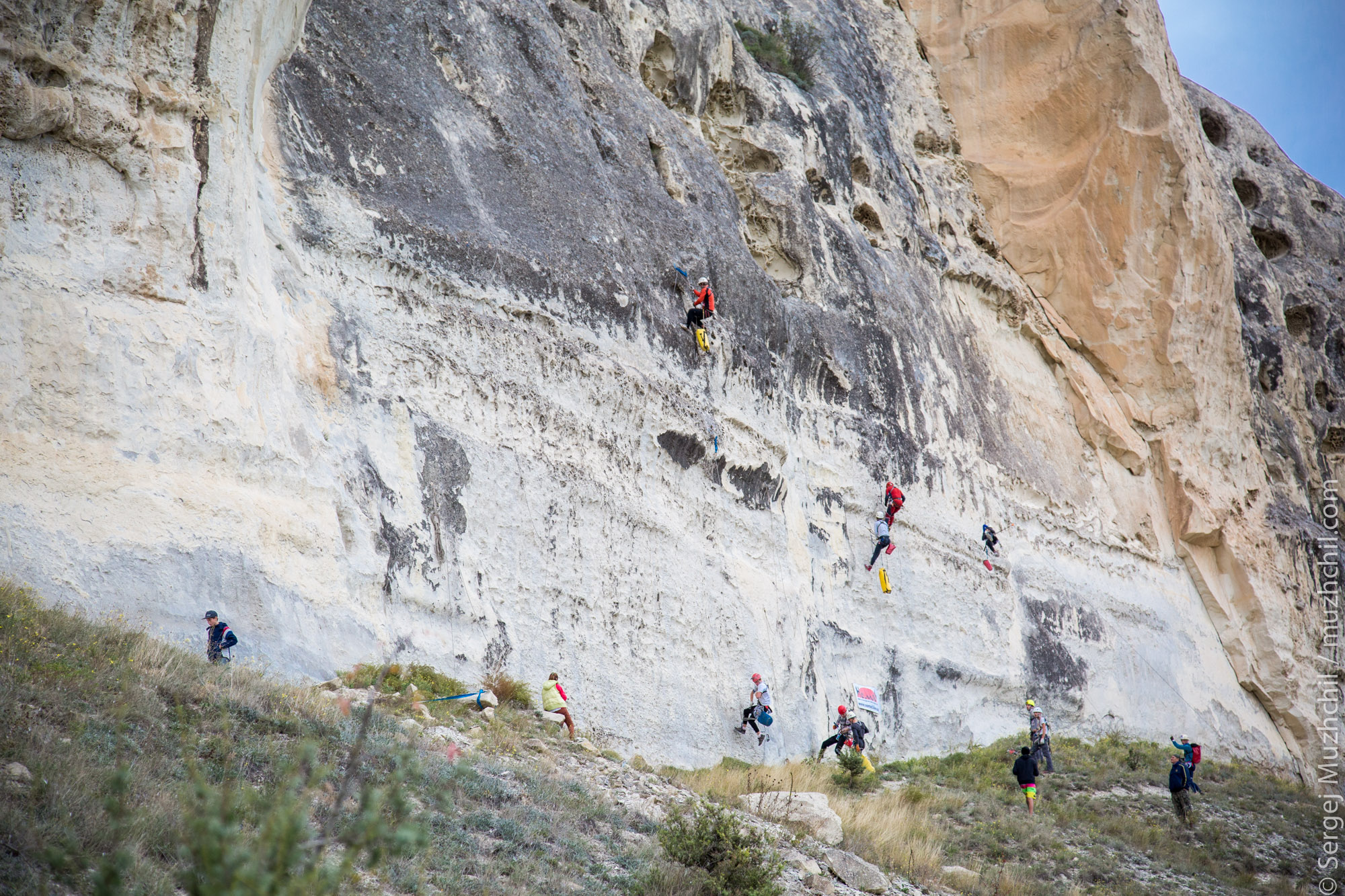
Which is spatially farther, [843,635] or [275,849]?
[843,635]

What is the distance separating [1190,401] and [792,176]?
13.6m

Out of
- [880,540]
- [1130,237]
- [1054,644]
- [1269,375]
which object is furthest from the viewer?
[1269,375]

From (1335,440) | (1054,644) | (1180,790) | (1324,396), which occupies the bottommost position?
(1180,790)

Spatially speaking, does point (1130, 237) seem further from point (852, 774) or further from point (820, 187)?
point (852, 774)

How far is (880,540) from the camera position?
17.1 metres

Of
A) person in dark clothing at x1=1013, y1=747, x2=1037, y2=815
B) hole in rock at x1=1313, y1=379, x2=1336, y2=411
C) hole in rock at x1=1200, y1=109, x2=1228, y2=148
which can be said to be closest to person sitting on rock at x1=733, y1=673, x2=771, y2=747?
person in dark clothing at x1=1013, y1=747, x2=1037, y2=815

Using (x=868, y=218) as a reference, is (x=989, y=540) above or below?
below

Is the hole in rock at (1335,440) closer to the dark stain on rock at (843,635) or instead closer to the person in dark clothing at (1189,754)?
the person in dark clothing at (1189,754)

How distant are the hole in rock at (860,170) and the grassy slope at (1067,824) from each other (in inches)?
466

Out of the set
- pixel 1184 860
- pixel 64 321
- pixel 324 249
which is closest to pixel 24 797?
pixel 64 321

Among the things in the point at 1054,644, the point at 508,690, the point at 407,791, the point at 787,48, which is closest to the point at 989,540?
the point at 1054,644

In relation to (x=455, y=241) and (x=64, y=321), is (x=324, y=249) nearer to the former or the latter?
(x=455, y=241)

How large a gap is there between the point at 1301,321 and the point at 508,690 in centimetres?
3029

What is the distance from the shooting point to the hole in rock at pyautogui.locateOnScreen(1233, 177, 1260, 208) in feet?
109
